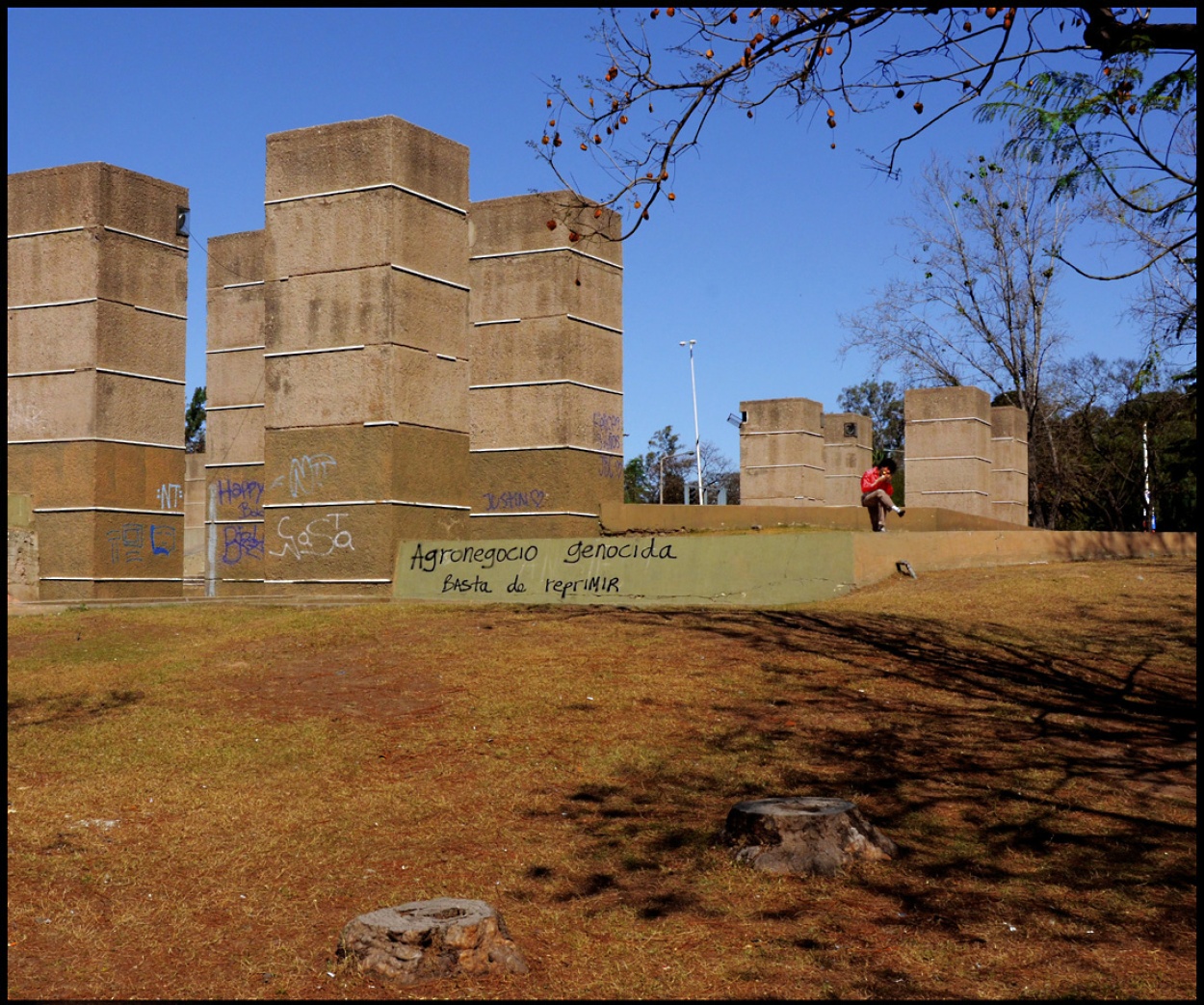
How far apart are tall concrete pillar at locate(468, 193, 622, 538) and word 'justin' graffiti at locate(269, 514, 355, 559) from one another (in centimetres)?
422

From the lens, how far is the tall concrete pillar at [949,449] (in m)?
29.8

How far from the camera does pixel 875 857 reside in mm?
6723

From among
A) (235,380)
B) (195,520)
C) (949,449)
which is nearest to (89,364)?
(235,380)

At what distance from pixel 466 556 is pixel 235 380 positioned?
11836 millimetres

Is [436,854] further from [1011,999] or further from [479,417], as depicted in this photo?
[479,417]

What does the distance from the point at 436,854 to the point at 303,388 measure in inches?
A: 381

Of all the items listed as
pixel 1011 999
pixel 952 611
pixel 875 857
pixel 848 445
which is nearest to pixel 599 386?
pixel 952 611

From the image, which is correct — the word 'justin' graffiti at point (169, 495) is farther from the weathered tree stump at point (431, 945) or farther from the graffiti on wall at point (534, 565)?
the weathered tree stump at point (431, 945)

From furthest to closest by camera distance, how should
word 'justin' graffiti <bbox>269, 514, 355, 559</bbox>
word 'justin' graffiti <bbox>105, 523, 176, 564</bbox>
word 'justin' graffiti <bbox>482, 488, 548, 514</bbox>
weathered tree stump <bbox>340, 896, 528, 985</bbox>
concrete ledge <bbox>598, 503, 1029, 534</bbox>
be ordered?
1. concrete ledge <bbox>598, 503, 1029, 534</bbox>
2. word 'justin' graffiti <bbox>482, 488, 548, 514</bbox>
3. word 'justin' graffiti <bbox>105, 523, 176, 564</bbox>
4. word 'justin' graffiti <bbox>269, 514, 355, 559</bbox>
5. weathered tree stump <bbox>340, 896, 528, 985</bbox>

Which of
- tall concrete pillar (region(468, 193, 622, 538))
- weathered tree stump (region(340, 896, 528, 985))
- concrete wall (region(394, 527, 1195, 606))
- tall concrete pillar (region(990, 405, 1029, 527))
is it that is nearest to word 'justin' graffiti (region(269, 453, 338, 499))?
concrete wall (region(394, 527, 1195, 606))

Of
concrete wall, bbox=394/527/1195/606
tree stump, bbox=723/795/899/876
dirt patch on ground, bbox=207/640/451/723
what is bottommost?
tree stump, bbox=723/795/899/876

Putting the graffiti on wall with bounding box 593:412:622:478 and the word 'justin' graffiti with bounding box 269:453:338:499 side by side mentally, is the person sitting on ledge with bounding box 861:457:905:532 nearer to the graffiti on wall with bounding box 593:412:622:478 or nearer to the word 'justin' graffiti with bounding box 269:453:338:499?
the graffiti on wall with bounding box 593:412:622:478

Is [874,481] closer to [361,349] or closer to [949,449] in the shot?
[361,349]

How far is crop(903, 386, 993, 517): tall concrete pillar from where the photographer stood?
29844 mm
